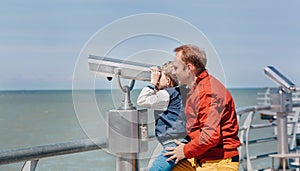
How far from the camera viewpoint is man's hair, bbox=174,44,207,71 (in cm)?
252

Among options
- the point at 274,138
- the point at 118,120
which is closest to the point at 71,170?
the point at 118,120

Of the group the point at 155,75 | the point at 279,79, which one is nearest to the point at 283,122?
the point at 279,79

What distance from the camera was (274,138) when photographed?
5.86 metres

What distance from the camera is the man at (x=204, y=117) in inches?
102

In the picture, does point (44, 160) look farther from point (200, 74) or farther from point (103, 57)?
point (200, 74)

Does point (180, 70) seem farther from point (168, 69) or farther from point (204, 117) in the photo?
point (204, 117)

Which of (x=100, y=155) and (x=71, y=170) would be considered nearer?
(x=71, y=170)

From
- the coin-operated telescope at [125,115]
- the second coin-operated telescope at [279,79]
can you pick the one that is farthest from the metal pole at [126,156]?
the second coin-operated telescope at [279,79]

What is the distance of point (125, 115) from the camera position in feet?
8.01

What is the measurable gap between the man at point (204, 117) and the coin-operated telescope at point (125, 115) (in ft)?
0.70

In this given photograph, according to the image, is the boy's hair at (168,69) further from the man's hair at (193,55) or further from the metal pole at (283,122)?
the metal pole at (283,122)

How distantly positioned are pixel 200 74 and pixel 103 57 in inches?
19.7

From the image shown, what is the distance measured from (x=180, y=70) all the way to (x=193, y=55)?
0.10 metres

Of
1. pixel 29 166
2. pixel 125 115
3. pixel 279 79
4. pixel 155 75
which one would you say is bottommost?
pixel 29 166
